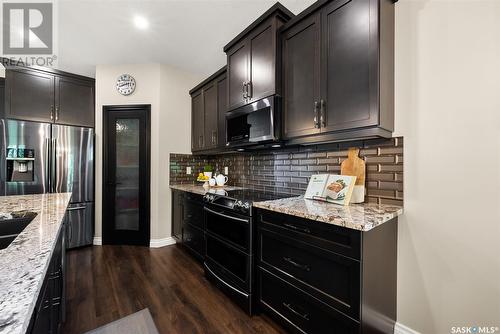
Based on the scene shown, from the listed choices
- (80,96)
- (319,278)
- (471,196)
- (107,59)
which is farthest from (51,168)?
(471,196)

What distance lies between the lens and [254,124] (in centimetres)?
213

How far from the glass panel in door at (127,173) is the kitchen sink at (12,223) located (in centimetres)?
210

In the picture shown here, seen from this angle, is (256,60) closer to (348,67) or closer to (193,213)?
(348,67)

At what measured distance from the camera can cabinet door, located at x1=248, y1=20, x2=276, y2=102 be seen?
6.25 ft

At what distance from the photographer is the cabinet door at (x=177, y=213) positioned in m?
Answer: 3.09

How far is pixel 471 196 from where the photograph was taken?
4.13ft

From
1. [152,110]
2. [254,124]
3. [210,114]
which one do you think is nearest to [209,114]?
[210,114]

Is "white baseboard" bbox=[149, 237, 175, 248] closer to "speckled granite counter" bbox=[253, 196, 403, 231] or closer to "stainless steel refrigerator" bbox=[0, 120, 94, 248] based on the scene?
"stainless steel refrigerator" bbox=[0, 120, 94, 248]

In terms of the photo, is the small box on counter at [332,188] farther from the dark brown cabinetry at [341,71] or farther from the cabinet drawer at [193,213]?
the cabinet drawer at [193,213]

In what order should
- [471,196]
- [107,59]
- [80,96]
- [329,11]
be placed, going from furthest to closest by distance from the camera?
1. [80,96]
2. [107,59]
3. [329,11]
4. [471,196]

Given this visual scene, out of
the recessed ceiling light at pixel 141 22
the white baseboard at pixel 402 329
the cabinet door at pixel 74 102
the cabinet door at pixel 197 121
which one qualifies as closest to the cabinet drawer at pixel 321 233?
the white baseboard at pixel 402 329

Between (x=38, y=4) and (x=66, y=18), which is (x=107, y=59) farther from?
(x=38, y=4)

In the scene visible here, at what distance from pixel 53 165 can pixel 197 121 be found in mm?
1984

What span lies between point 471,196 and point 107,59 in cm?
412
